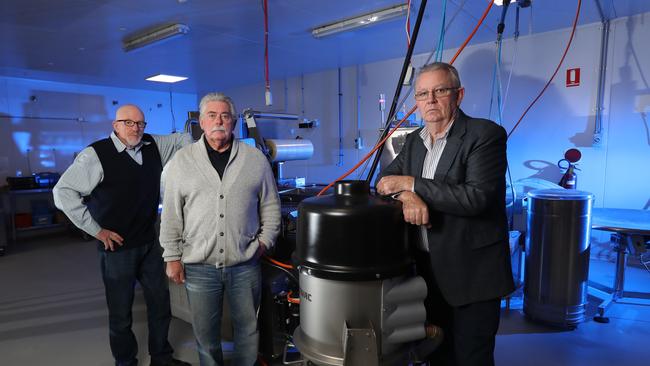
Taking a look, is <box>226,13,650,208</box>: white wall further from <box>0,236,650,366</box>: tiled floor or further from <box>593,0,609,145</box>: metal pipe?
<box>0,236,650,366</box>: tiled floor

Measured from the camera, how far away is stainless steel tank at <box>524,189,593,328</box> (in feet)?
7.38

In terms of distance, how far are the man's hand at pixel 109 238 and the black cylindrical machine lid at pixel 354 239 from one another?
1263 mm

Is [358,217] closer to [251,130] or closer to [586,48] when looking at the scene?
[251,130]

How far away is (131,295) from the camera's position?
181cm

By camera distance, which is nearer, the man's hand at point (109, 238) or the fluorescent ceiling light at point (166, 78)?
the man's hand at point (109, 238)

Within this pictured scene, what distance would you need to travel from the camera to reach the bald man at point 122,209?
5.60ft

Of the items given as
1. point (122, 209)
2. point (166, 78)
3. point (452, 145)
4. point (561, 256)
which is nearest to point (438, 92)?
point (452, 145)

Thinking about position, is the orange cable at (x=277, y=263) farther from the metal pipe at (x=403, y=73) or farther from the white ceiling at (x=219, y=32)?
the white ceiling at (x=219, y=32)

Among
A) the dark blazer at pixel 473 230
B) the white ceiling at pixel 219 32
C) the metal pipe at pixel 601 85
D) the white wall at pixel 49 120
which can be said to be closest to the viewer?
the dark blazer at pixel 473 230

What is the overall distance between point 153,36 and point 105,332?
254cm

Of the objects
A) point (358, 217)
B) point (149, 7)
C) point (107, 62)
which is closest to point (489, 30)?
point (149, 7)

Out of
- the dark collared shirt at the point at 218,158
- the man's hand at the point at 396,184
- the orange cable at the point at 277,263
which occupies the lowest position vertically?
the orange cable at the point at 277,263

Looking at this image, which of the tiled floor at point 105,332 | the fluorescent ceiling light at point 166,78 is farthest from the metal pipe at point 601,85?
the fluorescent ceiling light at point 166,78

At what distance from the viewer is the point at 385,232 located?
30.9 inches
